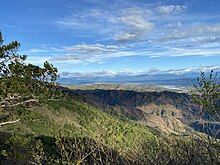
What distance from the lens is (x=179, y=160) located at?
43.9 feet

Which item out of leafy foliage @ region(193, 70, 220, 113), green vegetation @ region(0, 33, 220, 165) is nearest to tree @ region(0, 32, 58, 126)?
green vegetation @ region(0, 33, 220, 165)

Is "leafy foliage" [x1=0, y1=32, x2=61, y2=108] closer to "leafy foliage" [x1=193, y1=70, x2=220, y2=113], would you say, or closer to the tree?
the tree

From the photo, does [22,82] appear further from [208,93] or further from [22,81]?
[208,93]

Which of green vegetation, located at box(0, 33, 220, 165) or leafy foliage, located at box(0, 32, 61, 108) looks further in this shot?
leafy foliage, located at box(0, 32, 61, 108)

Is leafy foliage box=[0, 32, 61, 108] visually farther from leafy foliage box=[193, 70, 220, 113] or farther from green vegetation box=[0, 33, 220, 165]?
leafy foliage box=[193, 70, 220, 113]

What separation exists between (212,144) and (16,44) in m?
21.2

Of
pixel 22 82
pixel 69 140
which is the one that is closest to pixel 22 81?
pixel 22 82

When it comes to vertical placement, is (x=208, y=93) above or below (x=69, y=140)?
above

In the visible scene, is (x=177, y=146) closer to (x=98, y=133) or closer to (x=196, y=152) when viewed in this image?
(x=196, y=152)

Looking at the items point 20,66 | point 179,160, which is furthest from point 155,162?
point 20,66

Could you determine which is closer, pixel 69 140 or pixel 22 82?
pixel 69 140

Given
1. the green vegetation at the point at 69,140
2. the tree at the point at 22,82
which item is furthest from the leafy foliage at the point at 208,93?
the tree at the point at 22,82

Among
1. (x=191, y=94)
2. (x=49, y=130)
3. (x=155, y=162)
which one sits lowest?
(x=49, y=130)

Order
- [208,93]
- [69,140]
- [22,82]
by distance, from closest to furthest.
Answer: [208,93] → [69,140] → [22,82]
